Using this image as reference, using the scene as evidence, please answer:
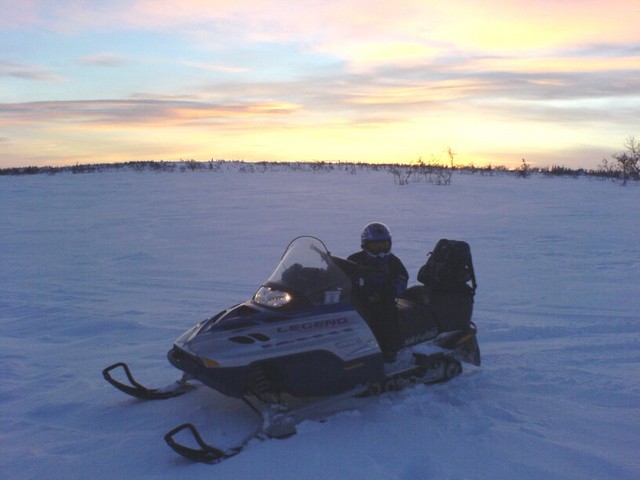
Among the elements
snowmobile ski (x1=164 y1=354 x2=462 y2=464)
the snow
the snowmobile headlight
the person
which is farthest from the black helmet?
the snow

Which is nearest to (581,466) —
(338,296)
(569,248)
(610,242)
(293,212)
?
(338,296)

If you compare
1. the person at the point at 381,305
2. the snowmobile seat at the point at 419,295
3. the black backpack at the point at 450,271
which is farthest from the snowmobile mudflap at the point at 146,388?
the black backpack at the point at 450,271

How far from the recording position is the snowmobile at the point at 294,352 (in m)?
4.03

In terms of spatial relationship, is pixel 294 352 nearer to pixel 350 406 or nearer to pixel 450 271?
pixel 350 406

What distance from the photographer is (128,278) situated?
31.0 feet

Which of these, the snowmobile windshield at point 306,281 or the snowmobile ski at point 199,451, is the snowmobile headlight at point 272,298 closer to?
the snowmobile windshield at point 306,281

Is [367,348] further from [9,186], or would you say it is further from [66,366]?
[9,186]

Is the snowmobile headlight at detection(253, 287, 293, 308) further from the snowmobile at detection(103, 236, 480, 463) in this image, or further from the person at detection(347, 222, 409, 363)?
the person at detection(347, 222, 409, 363)

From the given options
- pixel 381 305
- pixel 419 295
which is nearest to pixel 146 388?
pixel 381 305

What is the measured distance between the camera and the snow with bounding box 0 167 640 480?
3.84 meters

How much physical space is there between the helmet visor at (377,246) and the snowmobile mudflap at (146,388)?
1.87 meters

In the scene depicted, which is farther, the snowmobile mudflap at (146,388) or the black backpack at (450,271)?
the black backpack at (450,271)

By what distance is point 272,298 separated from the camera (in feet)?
14.4

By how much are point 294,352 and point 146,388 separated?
4.82 feet
